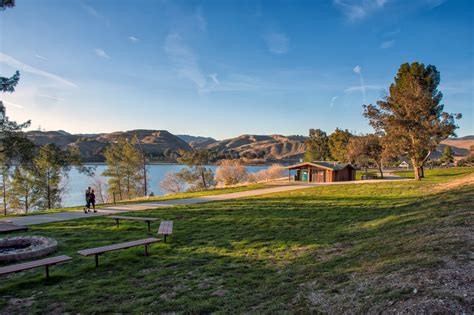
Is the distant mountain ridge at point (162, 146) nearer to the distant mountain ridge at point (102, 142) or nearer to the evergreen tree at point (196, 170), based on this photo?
the distant mountain ridge at point (102, 142)

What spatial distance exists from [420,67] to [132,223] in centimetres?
3384

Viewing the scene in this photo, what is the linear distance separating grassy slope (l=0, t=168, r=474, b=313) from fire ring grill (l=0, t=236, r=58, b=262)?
452 millimetres

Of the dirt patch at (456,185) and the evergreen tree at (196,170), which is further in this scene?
the evergreen tree at (196,170)

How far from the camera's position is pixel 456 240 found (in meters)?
4.99

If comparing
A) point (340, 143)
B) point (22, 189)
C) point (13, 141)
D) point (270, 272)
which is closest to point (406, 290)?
point (270, 272)

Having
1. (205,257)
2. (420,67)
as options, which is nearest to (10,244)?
(205,257)

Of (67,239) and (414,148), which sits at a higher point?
(414,148)

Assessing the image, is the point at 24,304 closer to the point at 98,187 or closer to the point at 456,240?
the point at 456,240

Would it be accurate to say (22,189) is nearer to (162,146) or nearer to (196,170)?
(196,170)

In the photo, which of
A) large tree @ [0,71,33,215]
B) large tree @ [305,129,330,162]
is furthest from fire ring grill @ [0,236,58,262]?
large tree @ [305,129,330,162]

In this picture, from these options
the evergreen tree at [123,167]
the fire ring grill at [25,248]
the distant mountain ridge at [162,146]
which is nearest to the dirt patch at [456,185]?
the fire ring grill at [25,248]

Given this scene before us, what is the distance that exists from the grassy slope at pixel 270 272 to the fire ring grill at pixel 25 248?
45 centimetres

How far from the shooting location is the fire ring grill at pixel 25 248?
22.7 feet

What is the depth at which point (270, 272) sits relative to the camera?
5699 millimetres
